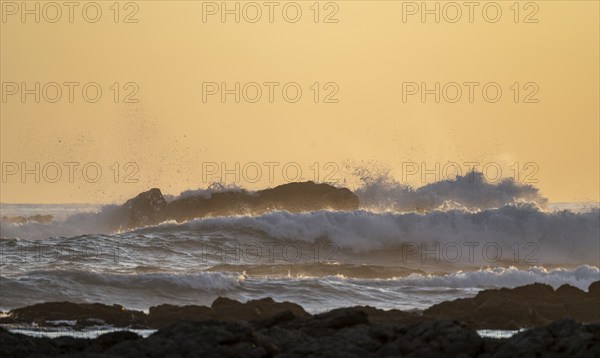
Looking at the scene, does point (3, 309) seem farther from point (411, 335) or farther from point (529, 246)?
point (529, 246)

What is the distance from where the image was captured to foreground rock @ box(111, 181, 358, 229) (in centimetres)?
5231

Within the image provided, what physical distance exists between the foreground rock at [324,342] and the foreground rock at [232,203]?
3579cm

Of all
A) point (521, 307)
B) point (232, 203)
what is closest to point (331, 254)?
point (232, 203)

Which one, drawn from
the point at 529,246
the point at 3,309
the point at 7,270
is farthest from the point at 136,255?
the point at 529,246

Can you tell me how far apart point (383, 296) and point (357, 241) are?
52.6ft

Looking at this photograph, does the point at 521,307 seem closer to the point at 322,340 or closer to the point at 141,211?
the point at 322,340

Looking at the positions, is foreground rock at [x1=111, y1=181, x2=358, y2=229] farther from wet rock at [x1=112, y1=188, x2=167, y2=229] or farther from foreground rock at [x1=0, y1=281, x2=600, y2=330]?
foreground rock at [x1=0, y1=281, x2=600, y2=330]

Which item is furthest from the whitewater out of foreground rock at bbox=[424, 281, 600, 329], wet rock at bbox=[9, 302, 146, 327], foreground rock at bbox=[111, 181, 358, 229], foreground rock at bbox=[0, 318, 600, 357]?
foreground rock at bbox=[0, 318, 600, 357]

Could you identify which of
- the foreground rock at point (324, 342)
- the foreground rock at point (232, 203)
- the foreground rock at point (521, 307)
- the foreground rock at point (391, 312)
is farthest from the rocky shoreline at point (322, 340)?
the foreground rock at point (232, 203)

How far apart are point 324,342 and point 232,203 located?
3862 centimetres

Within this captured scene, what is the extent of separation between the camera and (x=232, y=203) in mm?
53531

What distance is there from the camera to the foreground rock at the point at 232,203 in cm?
5231

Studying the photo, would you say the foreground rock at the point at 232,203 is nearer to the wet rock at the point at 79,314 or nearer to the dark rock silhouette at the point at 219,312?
the wet rock at the point at 79,314

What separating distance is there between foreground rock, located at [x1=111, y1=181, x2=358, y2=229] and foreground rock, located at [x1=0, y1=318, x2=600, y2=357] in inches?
1409
